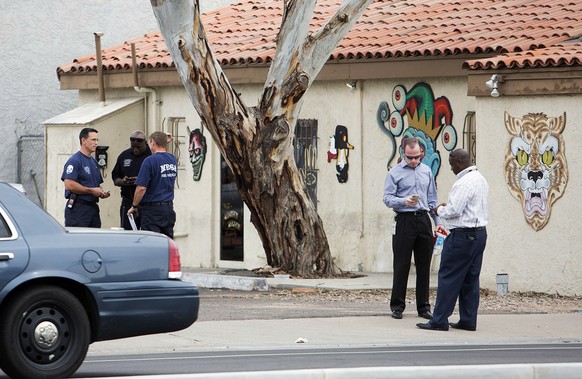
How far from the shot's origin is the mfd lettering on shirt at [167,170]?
15266 millimetres

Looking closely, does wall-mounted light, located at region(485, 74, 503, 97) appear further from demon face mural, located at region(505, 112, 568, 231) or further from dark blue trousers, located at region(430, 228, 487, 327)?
dark blue trousers, located at region(430, 228, 487, 327)

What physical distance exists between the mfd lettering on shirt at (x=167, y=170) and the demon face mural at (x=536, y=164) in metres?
4.06

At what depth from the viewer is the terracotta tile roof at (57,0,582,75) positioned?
59.4 ft

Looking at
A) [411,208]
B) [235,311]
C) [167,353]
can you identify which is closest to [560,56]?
[411,208]

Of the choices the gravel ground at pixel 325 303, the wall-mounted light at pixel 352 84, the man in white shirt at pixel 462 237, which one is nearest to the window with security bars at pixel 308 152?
the wall-mounted light at pixel 352 84

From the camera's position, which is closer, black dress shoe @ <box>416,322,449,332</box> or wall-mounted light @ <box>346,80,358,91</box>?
black dress shoe @ <box>416,322,449,332</box>

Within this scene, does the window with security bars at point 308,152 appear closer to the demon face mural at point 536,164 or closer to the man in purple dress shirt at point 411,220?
the demon face mural at point 536,164

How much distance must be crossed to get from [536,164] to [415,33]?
4192 mm

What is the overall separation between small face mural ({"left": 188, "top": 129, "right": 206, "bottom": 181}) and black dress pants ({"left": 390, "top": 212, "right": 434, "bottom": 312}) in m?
8.50

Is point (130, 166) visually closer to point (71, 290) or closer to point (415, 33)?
point (415, 33)

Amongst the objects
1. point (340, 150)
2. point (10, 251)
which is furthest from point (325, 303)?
point (10, 251)

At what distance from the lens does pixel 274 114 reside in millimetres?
17266

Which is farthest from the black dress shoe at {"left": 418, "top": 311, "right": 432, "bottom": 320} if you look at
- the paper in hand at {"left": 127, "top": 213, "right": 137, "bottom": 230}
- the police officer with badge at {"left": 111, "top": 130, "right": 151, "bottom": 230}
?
the police officer with badge at {"left": 111, "top": 130, "right": 151, "bottom": 230}

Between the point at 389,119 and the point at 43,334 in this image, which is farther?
the point at 389,119
